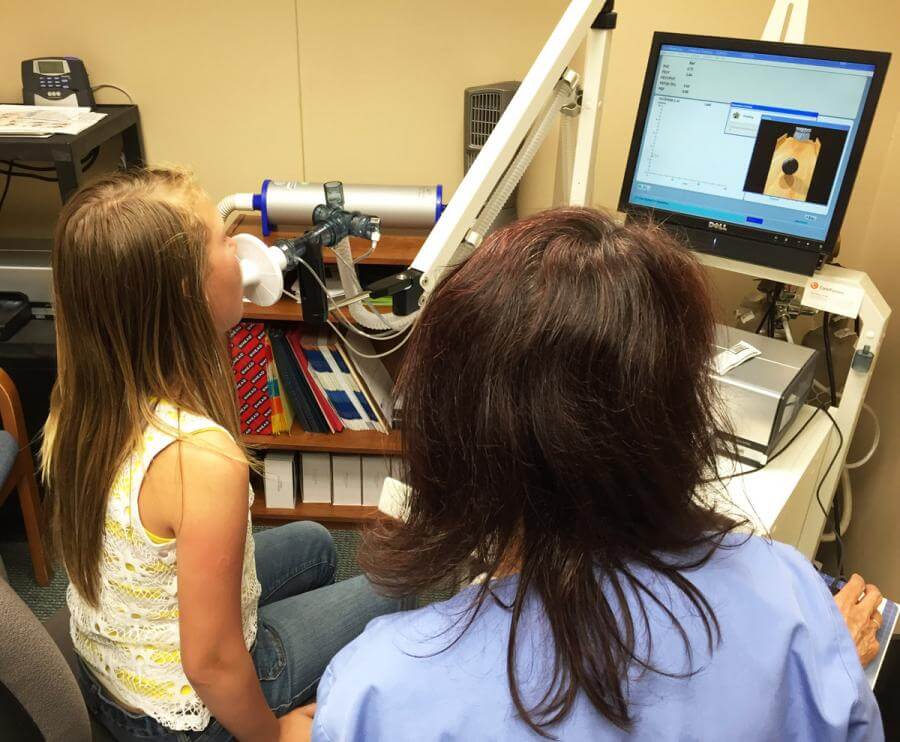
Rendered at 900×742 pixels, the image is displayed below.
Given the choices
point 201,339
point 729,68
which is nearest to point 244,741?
point 201,339

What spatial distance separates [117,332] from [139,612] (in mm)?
361

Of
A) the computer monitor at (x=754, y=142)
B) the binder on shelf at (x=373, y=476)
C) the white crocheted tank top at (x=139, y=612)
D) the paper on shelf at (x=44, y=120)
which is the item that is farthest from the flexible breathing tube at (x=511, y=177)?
the paper on shelf at (x=44, y=120)

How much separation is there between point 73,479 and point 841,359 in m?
1.56

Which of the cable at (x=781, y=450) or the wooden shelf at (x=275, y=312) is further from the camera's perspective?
the wooden shelf at (x=275, y=312)

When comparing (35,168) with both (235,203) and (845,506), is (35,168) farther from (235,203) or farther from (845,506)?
(845,506)

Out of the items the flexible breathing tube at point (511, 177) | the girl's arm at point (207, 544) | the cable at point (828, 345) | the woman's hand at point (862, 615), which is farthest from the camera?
the cable at point (828, 345)

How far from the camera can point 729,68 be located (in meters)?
1.39

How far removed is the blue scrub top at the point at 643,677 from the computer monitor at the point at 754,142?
900mm

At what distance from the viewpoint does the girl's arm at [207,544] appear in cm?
91

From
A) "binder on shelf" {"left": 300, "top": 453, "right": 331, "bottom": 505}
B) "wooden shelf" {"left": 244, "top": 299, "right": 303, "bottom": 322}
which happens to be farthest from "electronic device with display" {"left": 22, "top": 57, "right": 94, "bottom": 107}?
"binder on shelf" {"left": 300, "top": 453, "right": 331, "bottom": 505}

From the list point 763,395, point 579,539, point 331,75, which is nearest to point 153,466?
point 579,539

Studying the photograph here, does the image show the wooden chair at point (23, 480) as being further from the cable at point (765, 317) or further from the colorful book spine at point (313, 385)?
the cable at point (765, 317)

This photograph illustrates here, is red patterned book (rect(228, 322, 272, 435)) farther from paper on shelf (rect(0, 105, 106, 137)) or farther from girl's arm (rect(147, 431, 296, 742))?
girl's arm (rect(147, 431, 296, 742))

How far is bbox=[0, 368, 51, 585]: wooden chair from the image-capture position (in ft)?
5.43
